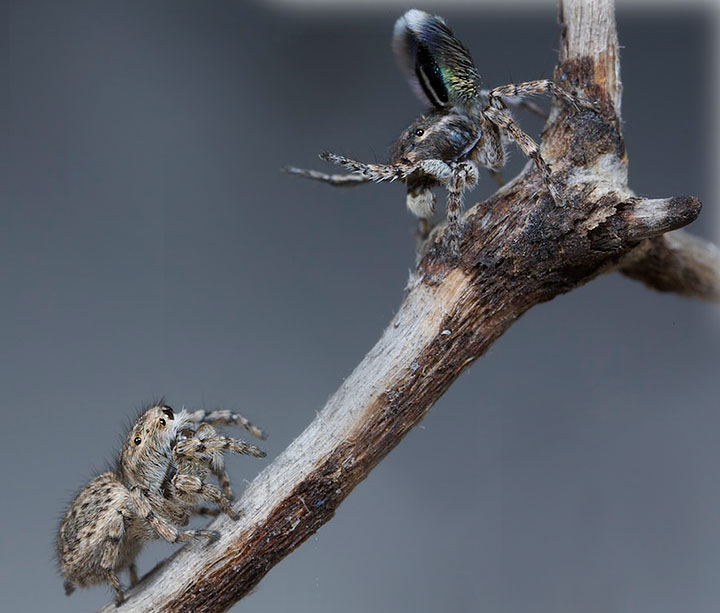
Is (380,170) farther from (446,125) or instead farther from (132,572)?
(132,572)

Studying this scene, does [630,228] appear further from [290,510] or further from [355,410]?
[290,510]

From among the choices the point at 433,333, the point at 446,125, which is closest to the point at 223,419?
the point at 433,333

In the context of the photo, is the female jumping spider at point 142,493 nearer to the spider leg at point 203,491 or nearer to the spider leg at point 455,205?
the spider leg at point 203,491

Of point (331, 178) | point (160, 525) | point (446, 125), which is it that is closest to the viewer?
point (160, 525)

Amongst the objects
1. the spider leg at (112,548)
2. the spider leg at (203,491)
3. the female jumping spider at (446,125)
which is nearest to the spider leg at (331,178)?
the female jumping spider at (446,125)

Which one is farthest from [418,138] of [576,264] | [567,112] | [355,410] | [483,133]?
[355,410]

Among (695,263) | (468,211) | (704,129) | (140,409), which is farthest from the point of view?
(704,129)

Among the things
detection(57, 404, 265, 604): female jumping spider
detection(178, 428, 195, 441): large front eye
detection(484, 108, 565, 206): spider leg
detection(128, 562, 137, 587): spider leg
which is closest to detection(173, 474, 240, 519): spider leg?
detection(57, 404, 265, 604): female jumping spider
